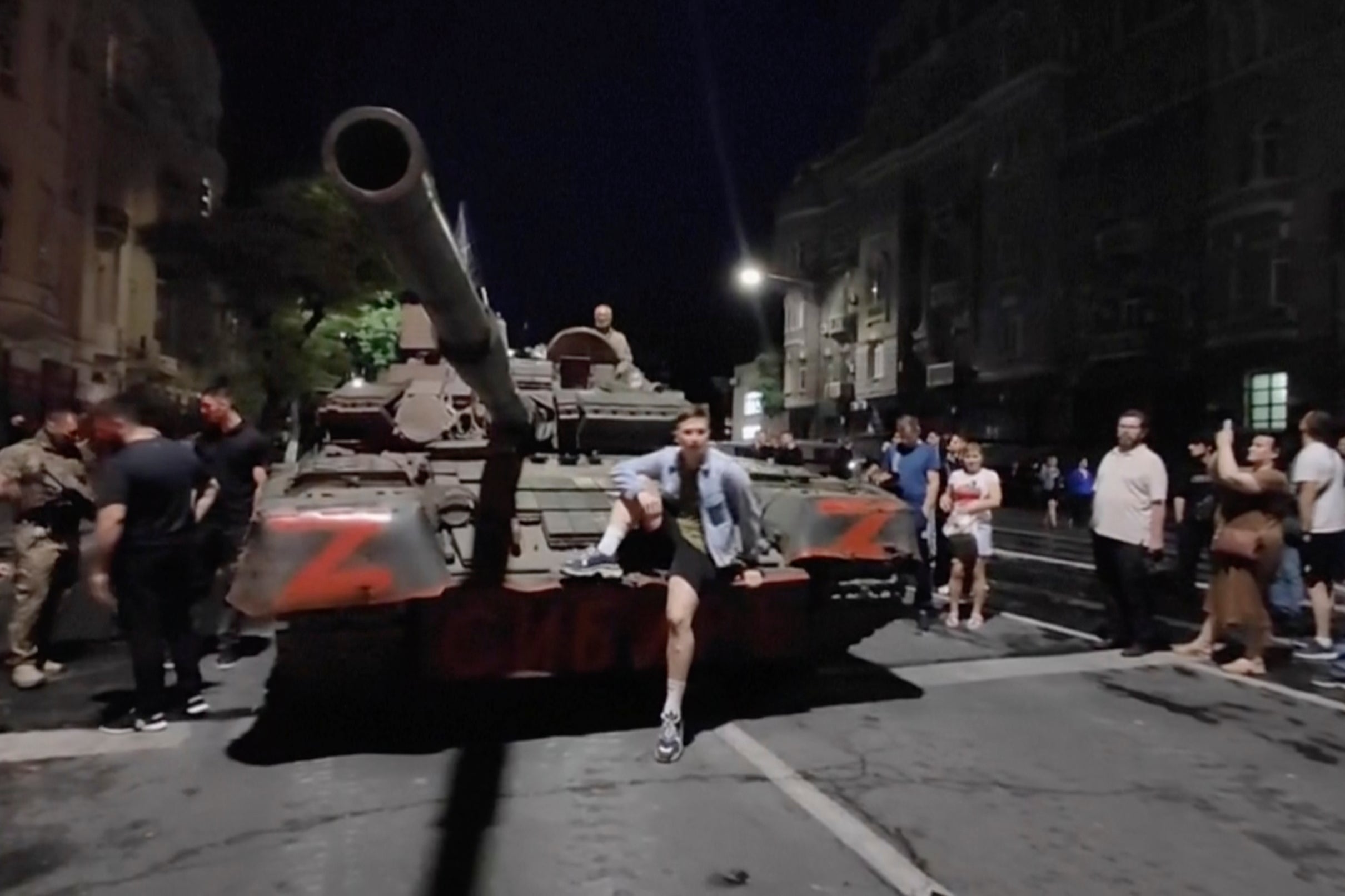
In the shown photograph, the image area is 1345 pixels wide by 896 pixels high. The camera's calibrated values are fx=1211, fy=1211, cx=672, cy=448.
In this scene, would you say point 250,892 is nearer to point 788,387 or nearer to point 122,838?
point 122,838

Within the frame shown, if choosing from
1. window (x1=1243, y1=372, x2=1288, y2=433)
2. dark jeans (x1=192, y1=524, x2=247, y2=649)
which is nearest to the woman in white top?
dark jeans (x1=192, y1=524, x2=247, y2=649)

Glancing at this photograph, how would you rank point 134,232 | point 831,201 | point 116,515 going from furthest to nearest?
point 831,201
point 134,232
point 116,515

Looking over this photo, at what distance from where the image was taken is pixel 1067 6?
91.6 ft

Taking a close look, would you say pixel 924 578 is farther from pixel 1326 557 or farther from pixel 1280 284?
pixel 1280 284

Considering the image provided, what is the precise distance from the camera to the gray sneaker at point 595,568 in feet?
18.2

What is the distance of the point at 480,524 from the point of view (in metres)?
5.82

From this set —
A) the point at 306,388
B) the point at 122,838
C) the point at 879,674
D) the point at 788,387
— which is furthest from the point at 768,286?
the point at 122,838

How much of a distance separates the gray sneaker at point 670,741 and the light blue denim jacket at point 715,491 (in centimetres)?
74

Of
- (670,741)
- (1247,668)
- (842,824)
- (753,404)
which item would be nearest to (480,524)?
(670,741)

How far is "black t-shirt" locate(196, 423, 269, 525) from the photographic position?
7301 millimetres

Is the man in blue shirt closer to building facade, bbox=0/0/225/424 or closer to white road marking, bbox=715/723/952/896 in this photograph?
white road marking, bbox=715/723/952/896

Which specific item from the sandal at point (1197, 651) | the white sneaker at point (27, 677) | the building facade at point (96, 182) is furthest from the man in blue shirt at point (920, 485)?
the building facade at point (96, 182)

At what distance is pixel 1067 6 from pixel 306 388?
62.5 ft

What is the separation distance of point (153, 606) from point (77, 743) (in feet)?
2.56
